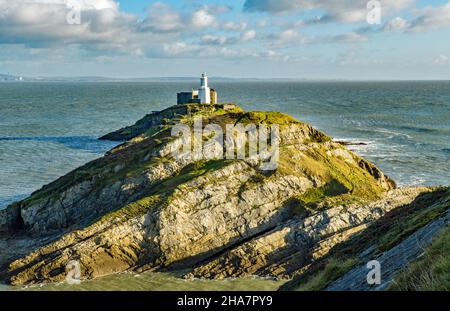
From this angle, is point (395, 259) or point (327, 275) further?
point (327, 275)

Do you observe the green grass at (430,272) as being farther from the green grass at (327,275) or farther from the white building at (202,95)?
the white building at (202,95)

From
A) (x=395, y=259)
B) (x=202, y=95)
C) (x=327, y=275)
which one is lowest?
(x=327, y=275)

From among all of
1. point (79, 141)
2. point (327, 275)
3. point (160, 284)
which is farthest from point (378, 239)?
point (79, 141)

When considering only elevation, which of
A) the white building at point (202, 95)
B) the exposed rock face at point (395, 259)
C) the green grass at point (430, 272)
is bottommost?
the exposed rock face at point (395, 259)

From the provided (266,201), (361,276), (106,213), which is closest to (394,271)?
(361,276)

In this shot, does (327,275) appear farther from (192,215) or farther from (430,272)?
(192,215)

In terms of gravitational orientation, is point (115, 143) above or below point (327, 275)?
below

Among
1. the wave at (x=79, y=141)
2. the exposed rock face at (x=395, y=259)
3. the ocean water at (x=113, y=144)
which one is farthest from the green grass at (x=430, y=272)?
the wave at (x=79, y=141)
